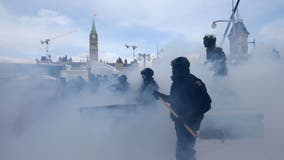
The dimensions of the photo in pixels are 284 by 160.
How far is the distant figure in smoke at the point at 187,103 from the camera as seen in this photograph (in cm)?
337

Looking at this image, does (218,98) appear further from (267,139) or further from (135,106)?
(135,106)

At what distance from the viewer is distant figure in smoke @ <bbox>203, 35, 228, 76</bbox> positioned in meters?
6.09

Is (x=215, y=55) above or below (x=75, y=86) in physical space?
above

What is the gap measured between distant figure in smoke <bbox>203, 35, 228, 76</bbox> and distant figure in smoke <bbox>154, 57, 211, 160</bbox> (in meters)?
2.78

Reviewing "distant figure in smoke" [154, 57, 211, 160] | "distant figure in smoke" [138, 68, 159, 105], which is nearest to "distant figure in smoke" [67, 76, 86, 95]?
"distant figure in smoke" [138, 68, 159, 105]

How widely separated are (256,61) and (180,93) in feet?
31.0

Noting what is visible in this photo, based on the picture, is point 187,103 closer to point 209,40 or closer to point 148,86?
point 148,86

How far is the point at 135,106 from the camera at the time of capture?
5602 millimetres

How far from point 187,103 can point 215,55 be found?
119 inches

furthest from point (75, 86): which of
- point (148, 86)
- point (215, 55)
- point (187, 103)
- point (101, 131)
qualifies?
point (187, 103)

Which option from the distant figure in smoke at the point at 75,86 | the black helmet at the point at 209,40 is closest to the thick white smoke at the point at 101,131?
the black helmet at the point at 209,40

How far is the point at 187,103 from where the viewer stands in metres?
3.42

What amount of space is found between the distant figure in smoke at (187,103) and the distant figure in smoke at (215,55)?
2776 mm

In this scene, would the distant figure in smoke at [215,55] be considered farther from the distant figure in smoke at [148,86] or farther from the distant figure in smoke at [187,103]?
the distant figure in smoke at [187,103]
